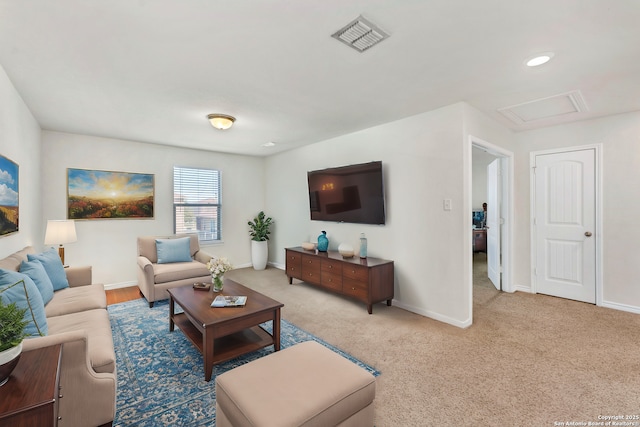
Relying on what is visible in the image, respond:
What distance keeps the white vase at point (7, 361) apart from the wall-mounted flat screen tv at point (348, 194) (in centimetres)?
346

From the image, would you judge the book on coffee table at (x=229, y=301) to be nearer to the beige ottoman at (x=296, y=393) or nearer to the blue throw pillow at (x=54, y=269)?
the beige ottoman at (x=296, y=393)

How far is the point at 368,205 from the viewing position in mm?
4098

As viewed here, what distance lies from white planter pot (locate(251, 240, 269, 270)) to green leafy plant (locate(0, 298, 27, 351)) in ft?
15.6

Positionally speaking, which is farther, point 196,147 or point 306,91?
point 196,147

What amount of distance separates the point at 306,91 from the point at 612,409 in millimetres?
3328

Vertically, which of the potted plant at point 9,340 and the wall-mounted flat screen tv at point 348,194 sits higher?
the wall-mounted flat screen tv at point 348,194

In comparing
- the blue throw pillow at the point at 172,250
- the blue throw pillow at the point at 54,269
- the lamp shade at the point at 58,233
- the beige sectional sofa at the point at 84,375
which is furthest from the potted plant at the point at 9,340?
the blue throw pillow at the point at 172,250

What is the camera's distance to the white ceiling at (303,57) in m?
1.71

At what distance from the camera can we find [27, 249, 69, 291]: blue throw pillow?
2.79 m

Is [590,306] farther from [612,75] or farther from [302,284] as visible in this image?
[302,284]

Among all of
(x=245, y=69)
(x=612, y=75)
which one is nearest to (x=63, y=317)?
(x=245, y=69)

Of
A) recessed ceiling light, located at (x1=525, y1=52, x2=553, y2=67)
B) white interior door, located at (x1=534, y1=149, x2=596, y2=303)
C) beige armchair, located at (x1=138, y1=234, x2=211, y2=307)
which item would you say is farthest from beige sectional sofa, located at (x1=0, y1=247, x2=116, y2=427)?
white interior door, located at (x1=534, y1=149, x2=596, y2=303)

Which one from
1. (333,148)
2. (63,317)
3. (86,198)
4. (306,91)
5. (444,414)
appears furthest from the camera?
(333,148)

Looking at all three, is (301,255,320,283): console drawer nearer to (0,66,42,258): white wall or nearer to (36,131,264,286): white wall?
(36,131,264,286): white wall
